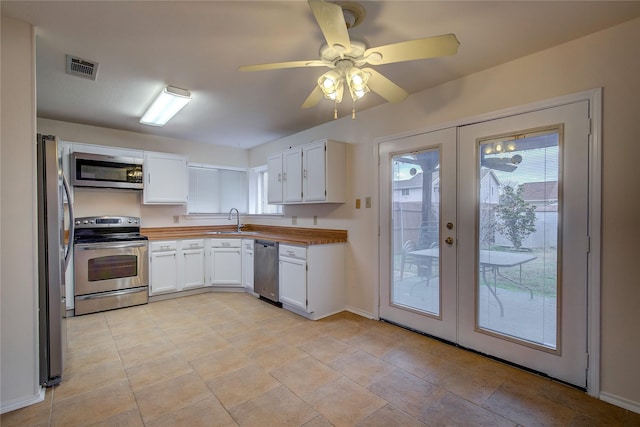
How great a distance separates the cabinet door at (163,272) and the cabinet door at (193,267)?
12cm

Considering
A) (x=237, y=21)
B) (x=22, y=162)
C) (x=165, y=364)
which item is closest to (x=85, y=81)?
(x=22, y=162)

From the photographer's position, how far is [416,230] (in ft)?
9.71

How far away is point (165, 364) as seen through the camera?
238 cm

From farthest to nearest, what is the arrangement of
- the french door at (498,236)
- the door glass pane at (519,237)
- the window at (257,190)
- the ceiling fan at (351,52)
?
1. the window at (257,190)
2. the door glass pane at (519,237)
3. the french door at (498,236)
4. the ceiling fan at (351,52)

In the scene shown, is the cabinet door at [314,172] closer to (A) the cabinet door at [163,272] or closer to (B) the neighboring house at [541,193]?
(B) the neighboring house at [541,193]

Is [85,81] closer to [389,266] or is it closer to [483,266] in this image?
[389,266]

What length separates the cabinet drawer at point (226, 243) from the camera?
4398 mm

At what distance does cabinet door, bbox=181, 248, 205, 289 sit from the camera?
13.9 feet

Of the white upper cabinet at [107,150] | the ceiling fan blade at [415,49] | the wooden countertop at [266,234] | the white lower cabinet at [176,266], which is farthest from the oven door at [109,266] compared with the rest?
the ceiling fan blade at [415,49]

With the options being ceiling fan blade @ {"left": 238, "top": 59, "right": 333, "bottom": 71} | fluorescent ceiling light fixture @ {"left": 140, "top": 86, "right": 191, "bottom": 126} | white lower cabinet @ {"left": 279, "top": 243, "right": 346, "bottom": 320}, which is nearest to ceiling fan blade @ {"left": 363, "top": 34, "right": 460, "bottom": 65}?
ceiling fan blade @ {"left": 238, "top": 59, "right": 333, "bottom": 71}

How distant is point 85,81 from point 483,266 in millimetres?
3865

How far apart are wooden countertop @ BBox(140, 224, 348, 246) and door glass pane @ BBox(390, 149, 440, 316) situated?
81 centimetres

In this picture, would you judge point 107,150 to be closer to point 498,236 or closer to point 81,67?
point 81,67

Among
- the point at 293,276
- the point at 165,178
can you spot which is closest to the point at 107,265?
the point at 165,178
